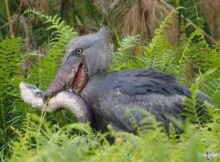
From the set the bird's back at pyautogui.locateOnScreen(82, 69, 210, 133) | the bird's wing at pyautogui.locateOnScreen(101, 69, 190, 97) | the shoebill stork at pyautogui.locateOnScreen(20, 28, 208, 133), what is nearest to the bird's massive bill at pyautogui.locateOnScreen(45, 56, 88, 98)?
the shoebill stork at pyautogui.locateOnScreen(20, 28, 208, 133)

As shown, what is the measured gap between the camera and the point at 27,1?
8.12 meters

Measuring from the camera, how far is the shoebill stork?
19.9ft

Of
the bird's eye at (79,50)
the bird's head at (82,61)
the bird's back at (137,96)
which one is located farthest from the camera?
the bird's eye at (79,50)

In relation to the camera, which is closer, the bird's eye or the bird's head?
the bird's head

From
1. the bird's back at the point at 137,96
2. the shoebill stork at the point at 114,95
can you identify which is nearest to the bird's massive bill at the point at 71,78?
the shoebill stork at the point at 114,95

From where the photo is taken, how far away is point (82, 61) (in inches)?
267

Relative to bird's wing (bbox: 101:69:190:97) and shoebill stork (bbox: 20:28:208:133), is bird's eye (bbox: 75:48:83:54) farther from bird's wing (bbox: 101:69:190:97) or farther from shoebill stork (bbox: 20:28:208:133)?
bird's wing (bbox: 101:69:190:97)

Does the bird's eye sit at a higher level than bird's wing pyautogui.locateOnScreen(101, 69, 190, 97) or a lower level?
higher

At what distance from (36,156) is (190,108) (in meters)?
2.12

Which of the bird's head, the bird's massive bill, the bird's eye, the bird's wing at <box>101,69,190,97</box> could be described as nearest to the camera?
the bird's wing at <box>101,69,190,97</box>

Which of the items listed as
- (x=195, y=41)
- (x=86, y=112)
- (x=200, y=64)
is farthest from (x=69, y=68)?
(x=195, y=41)

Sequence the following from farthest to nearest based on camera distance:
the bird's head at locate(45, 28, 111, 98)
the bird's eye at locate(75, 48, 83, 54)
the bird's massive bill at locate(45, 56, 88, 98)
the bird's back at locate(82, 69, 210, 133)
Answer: the bird's eye at locate(75, 48, 83, 54) < the bird's head at locate(45, 28, 111, 98) < the bird's massive bill at locate(45, 56, 88, 98) < the bird's back at locate(82, 69, 210, 133)

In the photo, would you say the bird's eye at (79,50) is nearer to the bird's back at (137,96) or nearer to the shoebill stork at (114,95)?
the shoebill stork at (114,95)

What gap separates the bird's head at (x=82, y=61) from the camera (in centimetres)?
663
